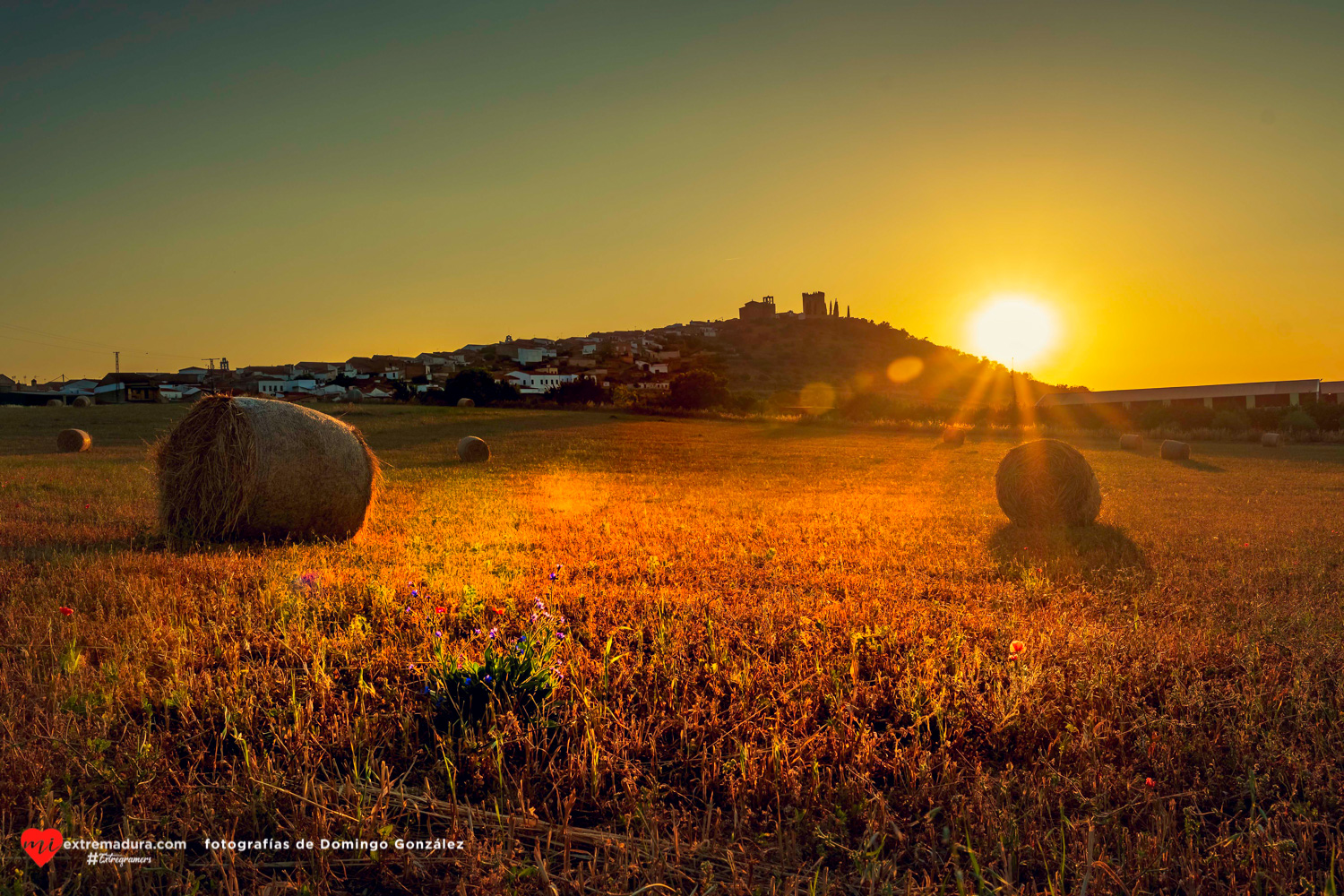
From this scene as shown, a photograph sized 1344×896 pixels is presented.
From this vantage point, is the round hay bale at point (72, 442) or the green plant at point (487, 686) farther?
the round hay bale at point (72, 442)

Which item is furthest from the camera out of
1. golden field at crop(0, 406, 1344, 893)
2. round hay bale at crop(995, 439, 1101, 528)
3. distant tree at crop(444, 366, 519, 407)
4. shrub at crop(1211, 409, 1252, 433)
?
distant tree at crop(444, 366, 519, 407)

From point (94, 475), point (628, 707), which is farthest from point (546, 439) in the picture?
point (628, 707)

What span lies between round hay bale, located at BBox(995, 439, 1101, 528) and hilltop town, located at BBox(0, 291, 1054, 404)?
5176 cm

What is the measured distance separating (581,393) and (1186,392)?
58307mm

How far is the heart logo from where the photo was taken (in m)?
2.84

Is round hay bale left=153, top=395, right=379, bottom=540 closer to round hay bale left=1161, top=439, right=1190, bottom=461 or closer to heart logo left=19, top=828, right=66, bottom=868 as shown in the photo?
heart logo left=19, top=828, right=66, bottom=868

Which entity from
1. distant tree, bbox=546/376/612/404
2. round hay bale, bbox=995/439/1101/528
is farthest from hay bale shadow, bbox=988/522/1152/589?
distant tree, bbox=546/376/612/404

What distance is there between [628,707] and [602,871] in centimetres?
145

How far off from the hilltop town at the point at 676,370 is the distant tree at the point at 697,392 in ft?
13.7

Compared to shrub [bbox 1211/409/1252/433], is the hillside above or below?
above

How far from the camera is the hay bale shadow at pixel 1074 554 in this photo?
874 cm

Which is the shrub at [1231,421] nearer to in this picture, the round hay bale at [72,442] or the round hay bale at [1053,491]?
the round hay bale at [1053,491]

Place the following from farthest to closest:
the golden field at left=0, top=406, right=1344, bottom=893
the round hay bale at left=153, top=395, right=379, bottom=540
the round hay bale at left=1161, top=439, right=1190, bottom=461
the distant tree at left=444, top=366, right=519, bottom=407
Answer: the distant tree at left=444, top=366, right=519, bottom=407 < the round hay bale at left=1161, top=439, right=1190, bottom=461 < the round hay bale at left=153, top=395, right=379, bottom=540 < the golden field at left=0, top=406, right=1344, bottom=893

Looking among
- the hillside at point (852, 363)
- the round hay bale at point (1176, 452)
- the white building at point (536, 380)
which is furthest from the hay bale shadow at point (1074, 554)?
the white building at point (536, 380)
